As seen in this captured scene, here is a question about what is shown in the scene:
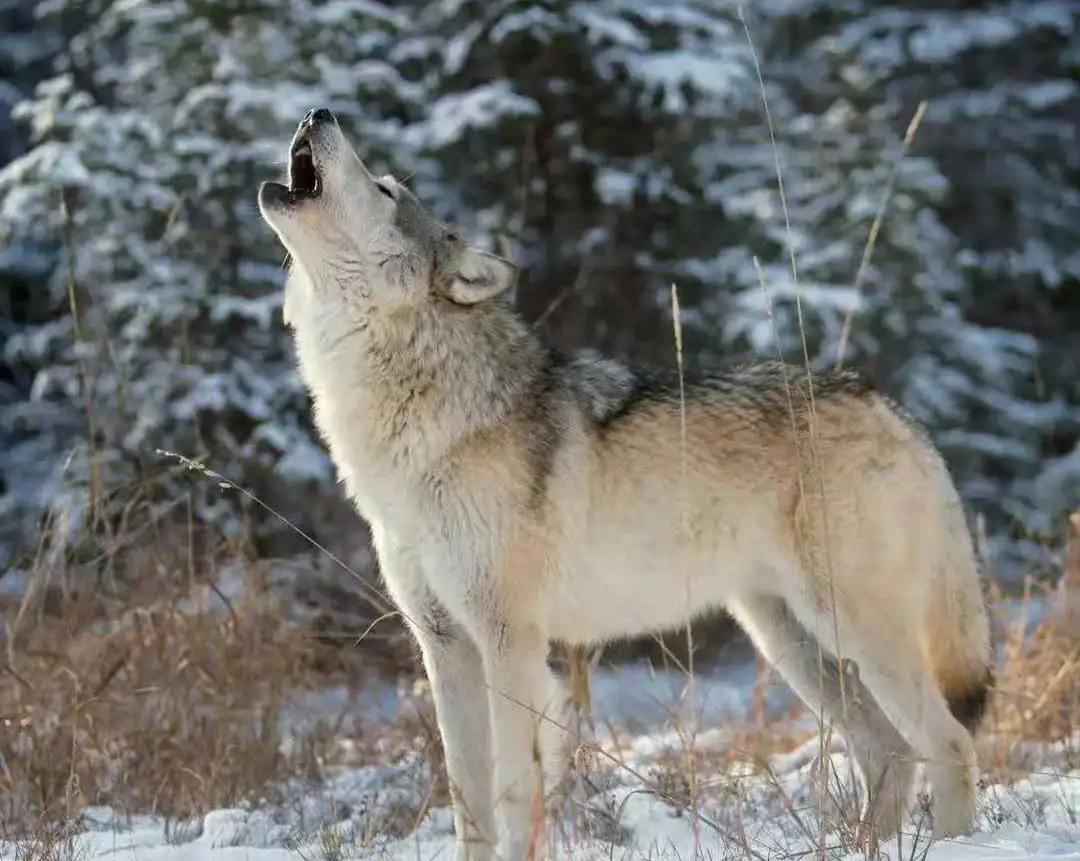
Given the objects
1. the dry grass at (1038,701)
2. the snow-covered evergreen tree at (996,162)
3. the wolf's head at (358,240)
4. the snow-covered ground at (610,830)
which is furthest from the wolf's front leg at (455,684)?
the snow-covered evergreen tree at (996,162)

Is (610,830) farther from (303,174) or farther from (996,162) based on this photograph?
(996,162)

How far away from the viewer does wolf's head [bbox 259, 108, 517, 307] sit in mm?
3922

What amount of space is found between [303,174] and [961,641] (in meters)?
2.66

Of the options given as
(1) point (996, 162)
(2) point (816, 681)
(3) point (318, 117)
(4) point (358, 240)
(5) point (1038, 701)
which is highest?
(3) point (318, 117)

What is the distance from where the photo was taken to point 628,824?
4137mm

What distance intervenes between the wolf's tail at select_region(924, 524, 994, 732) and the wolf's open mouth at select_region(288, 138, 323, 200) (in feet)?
7.92

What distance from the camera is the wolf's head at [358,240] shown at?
392 cm

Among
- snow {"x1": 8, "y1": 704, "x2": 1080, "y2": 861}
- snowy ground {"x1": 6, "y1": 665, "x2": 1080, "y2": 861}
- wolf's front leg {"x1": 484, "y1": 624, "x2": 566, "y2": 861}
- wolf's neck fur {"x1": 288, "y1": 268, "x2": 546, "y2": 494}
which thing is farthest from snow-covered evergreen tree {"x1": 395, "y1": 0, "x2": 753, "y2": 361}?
wolf's front leg {"x1": 484, "y1": 624, "x2": 566, "y2": 861}

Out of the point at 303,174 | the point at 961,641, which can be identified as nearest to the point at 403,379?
the point at 303,174

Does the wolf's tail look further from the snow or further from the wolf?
the snow

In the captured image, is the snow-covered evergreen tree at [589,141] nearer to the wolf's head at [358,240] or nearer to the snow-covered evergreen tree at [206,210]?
the snow-covered evergreen tree at [206,210]

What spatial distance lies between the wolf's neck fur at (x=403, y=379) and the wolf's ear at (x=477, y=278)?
0.22ft

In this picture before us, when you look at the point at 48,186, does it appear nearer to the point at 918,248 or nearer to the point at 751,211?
the point at 751,211

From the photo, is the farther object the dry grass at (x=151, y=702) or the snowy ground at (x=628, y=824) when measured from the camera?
the dry grass at (x=151, y=702)
